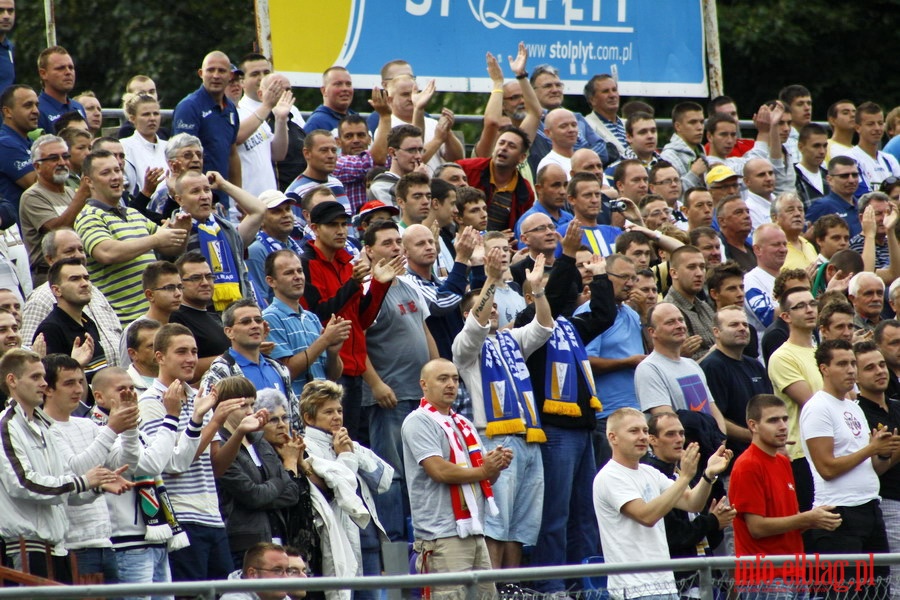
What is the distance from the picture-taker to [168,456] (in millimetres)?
8562

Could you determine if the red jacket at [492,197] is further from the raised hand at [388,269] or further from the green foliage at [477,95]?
the green foliage at [477,95]

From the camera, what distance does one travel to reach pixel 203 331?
1016 centimetres

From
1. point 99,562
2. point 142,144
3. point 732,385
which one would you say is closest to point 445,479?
point 99,562

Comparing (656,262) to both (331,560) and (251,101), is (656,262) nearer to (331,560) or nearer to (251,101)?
(251,101)

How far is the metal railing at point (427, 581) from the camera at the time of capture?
5980mm

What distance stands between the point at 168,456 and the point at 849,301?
6.27 meters

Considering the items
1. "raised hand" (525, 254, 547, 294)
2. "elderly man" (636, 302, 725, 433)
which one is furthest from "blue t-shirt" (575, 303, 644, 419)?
"raised hand" (525, 254, 547, 294)

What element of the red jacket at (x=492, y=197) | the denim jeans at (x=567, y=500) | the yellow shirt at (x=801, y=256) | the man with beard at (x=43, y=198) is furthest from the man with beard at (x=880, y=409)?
the man with beard at (x=43, y=198)

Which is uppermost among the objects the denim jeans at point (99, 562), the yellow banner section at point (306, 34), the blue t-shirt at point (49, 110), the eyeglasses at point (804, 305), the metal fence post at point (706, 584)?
the yellow banner section at point (306, 34)

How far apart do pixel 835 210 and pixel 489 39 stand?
4.27 m

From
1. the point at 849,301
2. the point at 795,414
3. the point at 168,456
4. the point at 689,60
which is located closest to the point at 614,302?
the point at 795,414

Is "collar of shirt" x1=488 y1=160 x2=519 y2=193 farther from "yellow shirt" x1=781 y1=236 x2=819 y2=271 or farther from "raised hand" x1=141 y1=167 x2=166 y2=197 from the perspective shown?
"raised hand" x1=141 y1=167 x2=166 y2=197

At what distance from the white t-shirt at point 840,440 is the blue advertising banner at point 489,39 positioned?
730 cm

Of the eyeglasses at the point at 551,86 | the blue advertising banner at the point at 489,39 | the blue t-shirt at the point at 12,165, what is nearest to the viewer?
the blue t-shirt at the point at 12,165
